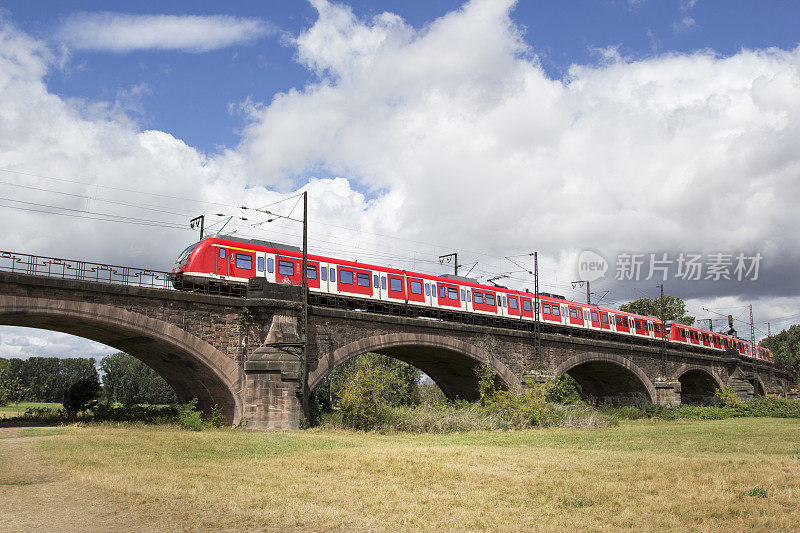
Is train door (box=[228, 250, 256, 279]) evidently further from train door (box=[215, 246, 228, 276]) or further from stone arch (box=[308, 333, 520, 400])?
stone arch (box=[308, 333, 520, 400])

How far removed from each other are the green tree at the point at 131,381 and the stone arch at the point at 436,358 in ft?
216

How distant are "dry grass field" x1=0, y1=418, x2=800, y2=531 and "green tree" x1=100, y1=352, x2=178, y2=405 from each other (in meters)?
85.6

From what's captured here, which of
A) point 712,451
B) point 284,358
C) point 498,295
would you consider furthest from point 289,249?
point 712,451

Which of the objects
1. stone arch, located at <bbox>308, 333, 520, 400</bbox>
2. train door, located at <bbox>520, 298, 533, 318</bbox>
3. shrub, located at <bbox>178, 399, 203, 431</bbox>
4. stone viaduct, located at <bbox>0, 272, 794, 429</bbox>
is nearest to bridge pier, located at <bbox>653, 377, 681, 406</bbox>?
train door, located at <bbox>520, 298, 533, 318</bbox>

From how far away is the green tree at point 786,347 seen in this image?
108 m

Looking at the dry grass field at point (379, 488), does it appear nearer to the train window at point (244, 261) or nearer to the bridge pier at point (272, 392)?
the bridge pier at point (272, 392)

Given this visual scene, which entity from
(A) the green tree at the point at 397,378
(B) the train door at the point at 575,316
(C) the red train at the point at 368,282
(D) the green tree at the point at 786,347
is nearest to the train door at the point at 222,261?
(C) the red train at the point at 368,282

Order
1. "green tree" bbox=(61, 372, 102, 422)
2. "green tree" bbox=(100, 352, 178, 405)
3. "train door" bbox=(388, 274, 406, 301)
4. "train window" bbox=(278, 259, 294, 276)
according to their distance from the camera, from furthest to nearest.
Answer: "green tree" bbox=(100, 352, 178, 405) < "train door" bbox=(388, 274, 406, 301) < "train window" bbox=(278, 259, 294, 276) < "green tree" bbox=(61, 372, 102, 422)

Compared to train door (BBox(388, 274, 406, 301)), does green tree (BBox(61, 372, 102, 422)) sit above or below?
below

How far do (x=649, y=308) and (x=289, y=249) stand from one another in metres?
71.2

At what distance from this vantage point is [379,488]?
11000mm

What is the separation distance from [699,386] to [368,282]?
56.9 metres

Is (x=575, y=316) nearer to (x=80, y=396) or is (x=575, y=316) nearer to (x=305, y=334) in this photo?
(x=305, y=334)

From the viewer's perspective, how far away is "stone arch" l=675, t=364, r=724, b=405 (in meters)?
64.5
